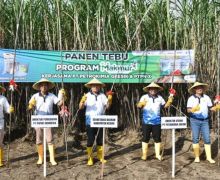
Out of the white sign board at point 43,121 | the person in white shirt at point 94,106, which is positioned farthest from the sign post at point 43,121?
the person in white shirt at point 94,106

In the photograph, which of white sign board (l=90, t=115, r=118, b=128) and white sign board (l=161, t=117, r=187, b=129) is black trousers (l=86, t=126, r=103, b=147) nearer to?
white sign board (l=90, t=115, r=118, b=128)

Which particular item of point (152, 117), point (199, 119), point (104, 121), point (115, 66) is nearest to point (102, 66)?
point (115, 66)

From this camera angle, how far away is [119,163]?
22.0 ft

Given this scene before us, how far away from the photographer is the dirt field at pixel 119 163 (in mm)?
6078

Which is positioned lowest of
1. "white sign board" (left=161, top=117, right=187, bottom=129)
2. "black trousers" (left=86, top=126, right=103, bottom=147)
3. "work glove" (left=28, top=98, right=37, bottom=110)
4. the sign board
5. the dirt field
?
the dirt field

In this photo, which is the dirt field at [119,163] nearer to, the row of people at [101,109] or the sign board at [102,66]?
the row of people at [101,109]

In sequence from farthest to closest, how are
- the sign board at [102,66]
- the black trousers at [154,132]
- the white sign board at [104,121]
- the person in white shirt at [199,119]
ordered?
the sign board at [102,66], the black trousers at [154,132], the person in white shirt at [199,119], the white sign board at [104,121]

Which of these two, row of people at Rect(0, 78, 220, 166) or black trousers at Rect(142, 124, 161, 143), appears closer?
row of people at Rect(0, 78, 220, 166)

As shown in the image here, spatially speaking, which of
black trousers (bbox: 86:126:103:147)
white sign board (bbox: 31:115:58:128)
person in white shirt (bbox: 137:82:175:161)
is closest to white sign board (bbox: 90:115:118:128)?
white sign board (bbox: 31:115:58:128)

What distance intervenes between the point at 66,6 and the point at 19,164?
3.29 m

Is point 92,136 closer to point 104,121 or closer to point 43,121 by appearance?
point 104,121

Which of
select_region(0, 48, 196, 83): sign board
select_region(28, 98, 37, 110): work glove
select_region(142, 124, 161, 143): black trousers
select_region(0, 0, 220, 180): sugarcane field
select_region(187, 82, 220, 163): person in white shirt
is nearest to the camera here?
select_region(28, 98, 37, 110): work glove

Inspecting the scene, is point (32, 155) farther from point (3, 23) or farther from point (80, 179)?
point (3, 23)

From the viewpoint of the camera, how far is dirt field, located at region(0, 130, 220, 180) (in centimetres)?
608
